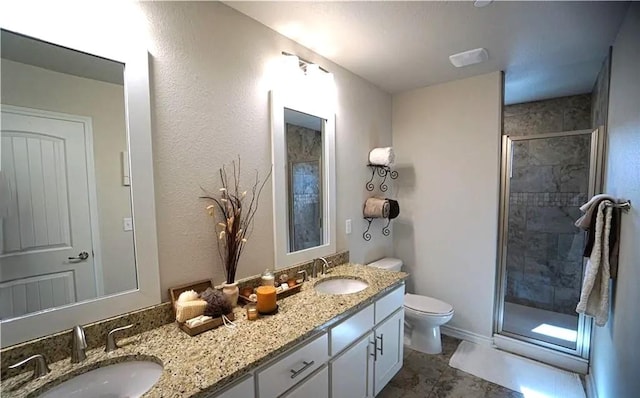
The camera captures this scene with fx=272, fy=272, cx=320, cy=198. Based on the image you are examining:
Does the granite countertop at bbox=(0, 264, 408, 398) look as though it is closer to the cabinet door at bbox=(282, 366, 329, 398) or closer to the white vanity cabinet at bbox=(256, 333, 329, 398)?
the white vanity cabinet at bbox=(256, 333, 329, 398)

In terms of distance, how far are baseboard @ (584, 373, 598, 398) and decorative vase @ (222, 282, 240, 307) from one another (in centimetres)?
243

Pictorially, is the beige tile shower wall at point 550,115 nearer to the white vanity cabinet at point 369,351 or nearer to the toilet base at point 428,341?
the toilet base at point 428,341

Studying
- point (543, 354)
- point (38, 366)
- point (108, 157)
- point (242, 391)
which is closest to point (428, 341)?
point (543, 354)

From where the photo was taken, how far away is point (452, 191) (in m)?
2.66

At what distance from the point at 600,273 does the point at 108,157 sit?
2721 millimetres

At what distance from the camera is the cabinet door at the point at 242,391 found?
0.93m

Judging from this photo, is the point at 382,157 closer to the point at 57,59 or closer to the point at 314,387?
the point at 314,387

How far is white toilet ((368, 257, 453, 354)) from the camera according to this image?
7.60ft

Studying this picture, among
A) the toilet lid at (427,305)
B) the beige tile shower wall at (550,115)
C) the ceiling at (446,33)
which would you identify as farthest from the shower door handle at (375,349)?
the beige tile shower wall at (550,115)

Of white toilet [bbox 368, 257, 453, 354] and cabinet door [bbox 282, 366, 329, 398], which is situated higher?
cabinet door [bbox 282, 366, 329, 398]

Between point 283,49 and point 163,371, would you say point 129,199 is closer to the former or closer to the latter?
point 163,371

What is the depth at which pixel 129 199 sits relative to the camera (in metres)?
1.17

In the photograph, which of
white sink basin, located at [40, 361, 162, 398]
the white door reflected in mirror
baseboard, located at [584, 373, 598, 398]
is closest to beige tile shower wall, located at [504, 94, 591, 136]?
baseboard, located at [584, 373, 598, 398]

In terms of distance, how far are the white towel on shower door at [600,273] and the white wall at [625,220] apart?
48mm
